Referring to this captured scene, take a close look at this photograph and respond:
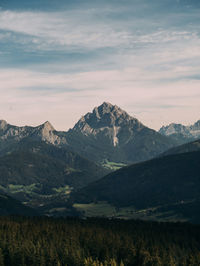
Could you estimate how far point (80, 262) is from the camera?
19688 cm

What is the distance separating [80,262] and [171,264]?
42.2 m

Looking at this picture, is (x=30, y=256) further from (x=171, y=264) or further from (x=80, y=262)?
(x=171, y=264)

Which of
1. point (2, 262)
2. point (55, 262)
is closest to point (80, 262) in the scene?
point (55, 262)

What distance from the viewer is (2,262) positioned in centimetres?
19712

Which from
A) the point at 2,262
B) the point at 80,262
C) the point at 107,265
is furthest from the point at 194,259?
the point at 2,262

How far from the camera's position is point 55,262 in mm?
196000

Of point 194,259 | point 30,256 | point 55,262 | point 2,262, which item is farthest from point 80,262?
point 194,259

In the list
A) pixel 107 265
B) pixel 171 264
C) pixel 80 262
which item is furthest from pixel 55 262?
pixel 171 264

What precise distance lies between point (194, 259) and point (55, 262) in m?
63.2

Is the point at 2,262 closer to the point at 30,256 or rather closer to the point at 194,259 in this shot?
the point at 30,256

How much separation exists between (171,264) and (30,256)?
65.5 m

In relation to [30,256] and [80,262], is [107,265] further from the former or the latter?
[30,256]

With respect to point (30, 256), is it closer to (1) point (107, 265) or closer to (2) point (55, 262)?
(2) point (55, 262)

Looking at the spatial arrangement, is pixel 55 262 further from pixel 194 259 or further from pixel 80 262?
pixel 194 259
